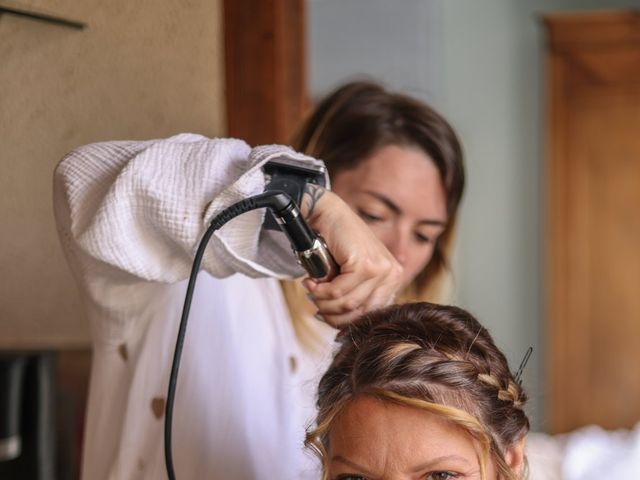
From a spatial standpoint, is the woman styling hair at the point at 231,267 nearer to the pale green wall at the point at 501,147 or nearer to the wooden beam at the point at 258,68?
the wooden beam at the point at 258,68

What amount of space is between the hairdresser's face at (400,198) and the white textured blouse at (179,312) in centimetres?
17

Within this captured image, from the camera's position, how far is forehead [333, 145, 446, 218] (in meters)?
1.34

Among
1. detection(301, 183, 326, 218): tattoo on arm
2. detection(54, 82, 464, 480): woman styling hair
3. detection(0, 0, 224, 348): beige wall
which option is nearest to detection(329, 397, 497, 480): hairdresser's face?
detection(54, 82, 464, 480): woman styling hair

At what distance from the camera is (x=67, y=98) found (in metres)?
0.98

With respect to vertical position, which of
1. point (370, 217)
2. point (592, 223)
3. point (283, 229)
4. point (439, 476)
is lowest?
point (592, 223)

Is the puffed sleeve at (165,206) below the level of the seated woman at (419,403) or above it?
above

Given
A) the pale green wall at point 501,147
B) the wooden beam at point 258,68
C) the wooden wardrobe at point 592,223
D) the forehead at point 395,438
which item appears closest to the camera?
the forehead at point 395,438

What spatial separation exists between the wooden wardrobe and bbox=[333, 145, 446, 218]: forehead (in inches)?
96.5

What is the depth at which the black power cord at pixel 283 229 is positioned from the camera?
0.81 metres

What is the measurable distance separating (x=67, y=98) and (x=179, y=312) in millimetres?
264

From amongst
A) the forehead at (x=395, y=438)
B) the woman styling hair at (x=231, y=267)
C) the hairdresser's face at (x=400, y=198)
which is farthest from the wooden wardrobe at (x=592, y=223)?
the forehead at (x=395, y=438)

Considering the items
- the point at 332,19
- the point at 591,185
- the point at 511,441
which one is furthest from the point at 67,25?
the point at 591,185

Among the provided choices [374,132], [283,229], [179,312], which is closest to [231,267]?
[283,229]

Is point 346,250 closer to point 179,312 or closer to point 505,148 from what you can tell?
point 179,312
